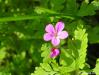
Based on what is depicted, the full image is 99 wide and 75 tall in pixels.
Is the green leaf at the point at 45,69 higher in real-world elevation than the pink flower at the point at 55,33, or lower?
lower

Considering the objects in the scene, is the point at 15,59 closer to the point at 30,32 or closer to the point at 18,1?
the point at 30,32

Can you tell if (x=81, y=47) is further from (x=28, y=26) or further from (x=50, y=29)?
(x=28, y=26)

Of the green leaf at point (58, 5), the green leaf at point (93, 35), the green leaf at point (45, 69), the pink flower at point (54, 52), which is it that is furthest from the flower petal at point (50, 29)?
the green leaf at point (93, 35)

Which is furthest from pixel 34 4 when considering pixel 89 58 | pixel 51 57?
pixel 51 57

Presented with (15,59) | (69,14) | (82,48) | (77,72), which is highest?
(69,14)

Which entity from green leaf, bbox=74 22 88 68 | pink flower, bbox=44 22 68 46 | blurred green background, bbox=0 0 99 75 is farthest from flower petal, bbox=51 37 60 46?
blurred green background, bbox=0 0 99 75

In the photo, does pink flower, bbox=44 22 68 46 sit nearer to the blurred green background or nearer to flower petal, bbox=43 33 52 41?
flower petal, bbox=43 33 52 41

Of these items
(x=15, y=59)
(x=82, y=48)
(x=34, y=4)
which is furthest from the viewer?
(x=34, y=4)

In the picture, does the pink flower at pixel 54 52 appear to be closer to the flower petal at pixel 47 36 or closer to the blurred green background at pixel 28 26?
the flower petal at pixel 47 36
